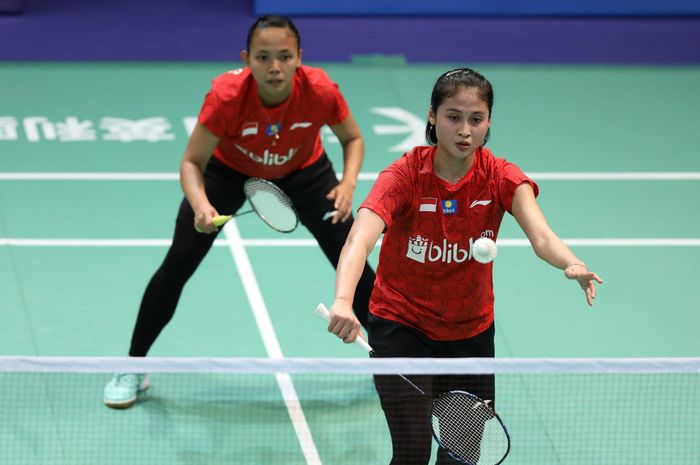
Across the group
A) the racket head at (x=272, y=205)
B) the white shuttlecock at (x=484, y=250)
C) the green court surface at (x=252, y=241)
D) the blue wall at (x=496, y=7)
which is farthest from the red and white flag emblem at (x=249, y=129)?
the blue wall at (x=496, y=7)

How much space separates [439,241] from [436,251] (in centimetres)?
4

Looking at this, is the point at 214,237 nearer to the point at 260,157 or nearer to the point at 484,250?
the point at 260,157

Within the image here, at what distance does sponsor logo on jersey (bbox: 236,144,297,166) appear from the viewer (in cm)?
545

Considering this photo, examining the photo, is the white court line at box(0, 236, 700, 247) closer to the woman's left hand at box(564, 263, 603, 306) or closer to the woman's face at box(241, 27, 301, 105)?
the woman's face at box(241, 27, 301, 105)

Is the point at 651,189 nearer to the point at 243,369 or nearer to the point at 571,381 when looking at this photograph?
the point at 571,381

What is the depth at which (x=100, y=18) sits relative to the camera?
10688 mm

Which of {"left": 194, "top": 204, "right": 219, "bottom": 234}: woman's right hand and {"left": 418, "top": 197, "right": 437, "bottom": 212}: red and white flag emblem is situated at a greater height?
{"left": 418, "top": 197, "right": 437, "bottom": 212}: red and white flag emblem

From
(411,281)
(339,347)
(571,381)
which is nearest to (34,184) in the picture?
(339,347)

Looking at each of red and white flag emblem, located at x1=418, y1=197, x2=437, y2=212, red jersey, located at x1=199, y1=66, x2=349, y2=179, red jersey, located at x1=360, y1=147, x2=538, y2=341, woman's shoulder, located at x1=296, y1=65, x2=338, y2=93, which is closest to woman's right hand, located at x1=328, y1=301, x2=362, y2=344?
red jersey, located at x1=360, y1=147, x2=538, y2=341

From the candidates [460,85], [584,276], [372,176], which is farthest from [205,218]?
[372,176]

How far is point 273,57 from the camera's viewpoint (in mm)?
5078

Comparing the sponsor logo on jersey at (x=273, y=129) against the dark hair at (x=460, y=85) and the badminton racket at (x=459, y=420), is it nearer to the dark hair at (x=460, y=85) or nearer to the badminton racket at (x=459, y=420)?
the dark hair at (x=460, y=85)

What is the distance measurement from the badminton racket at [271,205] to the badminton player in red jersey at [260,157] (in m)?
0.20

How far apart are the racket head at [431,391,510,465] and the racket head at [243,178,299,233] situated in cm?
146
